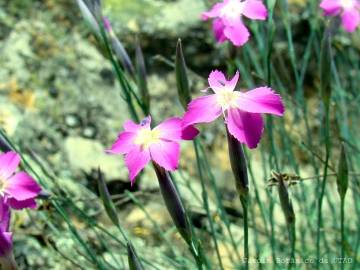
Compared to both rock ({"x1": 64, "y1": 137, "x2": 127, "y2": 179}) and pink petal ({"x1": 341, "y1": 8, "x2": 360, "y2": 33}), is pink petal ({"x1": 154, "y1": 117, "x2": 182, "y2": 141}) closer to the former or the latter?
pink petal ({"x1": 341, "y1": 8, "x2": 360, "y2": 33})

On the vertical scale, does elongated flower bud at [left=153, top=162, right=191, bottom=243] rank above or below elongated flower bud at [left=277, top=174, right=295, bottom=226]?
below

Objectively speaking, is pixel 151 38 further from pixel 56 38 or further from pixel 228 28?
pixel 228 28

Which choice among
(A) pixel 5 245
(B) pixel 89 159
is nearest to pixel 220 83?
(A) pixel 5 245

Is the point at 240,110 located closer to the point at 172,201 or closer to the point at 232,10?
the point at 172,201

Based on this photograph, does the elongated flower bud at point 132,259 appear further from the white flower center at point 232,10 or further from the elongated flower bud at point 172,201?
the white flower center at point 232,10

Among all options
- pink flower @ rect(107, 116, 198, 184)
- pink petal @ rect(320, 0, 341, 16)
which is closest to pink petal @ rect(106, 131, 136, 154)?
pink flower @ rect(107, 116, 198, 184)

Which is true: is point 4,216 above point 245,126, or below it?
below
